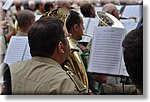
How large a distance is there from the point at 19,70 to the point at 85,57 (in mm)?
319

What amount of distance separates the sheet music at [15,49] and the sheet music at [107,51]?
0.28 meters

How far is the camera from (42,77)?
115 cm

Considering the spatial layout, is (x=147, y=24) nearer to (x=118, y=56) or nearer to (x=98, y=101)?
(x=118, y=56)

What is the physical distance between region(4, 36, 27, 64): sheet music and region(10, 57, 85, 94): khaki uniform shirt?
0.19m

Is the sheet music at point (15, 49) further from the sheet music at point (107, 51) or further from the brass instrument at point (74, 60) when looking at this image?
the sheet music at point (107, 51)

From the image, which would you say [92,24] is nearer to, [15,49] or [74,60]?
[74,60]

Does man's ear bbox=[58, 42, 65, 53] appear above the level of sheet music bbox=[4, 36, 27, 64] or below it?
above

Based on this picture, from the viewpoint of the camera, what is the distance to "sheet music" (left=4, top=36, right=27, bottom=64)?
1.41 meters

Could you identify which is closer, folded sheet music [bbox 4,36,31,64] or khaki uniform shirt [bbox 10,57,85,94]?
khaki uniform shirt [bbox 10,57,85,94]

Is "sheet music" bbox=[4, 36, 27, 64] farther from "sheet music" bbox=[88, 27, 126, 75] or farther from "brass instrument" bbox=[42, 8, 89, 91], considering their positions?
"sheet music" bbox=[88, 27, 126, 75]

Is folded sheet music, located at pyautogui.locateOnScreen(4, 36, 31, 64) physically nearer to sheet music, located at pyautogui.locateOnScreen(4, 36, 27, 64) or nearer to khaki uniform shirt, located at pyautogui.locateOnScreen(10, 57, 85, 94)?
sheet music, located at pyautogui.locateOnScreen(4, 36, 27, 64)

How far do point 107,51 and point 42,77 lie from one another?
0.33 m

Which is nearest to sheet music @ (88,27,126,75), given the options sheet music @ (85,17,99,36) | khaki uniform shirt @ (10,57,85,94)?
sheet music @ (85,17,99,36)

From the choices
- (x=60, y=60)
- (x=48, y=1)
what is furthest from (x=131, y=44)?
(x=48, y=1)
